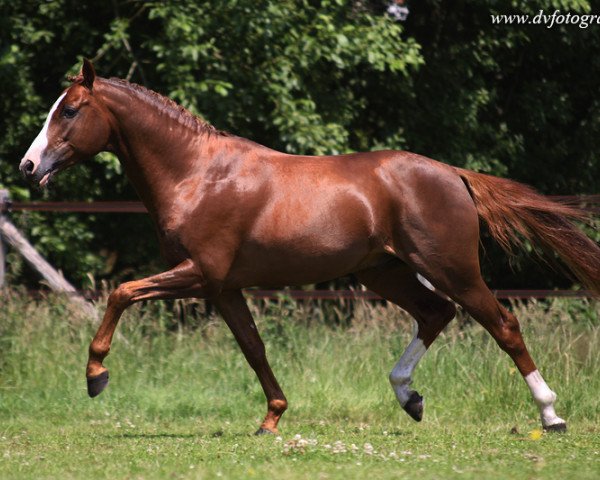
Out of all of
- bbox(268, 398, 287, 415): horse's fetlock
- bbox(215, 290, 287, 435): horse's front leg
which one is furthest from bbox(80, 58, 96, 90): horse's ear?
bbox(268, 398, 287, 415): horse's fetlock

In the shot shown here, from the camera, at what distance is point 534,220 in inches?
279

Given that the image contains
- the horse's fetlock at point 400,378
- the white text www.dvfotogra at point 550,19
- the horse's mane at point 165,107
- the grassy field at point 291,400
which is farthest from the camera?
the white text www.dvfotogra at point 550,19

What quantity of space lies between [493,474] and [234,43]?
6.79 meters

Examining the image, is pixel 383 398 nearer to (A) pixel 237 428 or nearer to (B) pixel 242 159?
(A) pixel 237 428

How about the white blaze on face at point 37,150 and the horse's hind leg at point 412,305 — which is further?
the horse's hind leg at point 412,305

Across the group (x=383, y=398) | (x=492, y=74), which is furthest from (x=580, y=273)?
(x=492, y=74)

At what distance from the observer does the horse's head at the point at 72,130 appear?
6.30 metres

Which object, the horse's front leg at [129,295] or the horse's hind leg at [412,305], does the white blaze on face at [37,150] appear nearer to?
the horse's front leg at [129,295]

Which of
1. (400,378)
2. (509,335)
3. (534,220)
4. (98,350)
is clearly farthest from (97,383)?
(534,220)

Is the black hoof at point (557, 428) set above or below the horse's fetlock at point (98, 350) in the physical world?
below

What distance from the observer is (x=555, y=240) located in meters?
7.09

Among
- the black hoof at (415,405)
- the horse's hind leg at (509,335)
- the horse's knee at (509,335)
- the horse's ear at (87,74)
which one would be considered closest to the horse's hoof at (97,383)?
the horse's ear at (87,74)

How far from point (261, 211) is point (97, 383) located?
1458 millimetres

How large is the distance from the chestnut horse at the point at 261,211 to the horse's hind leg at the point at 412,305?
0.11 ft
